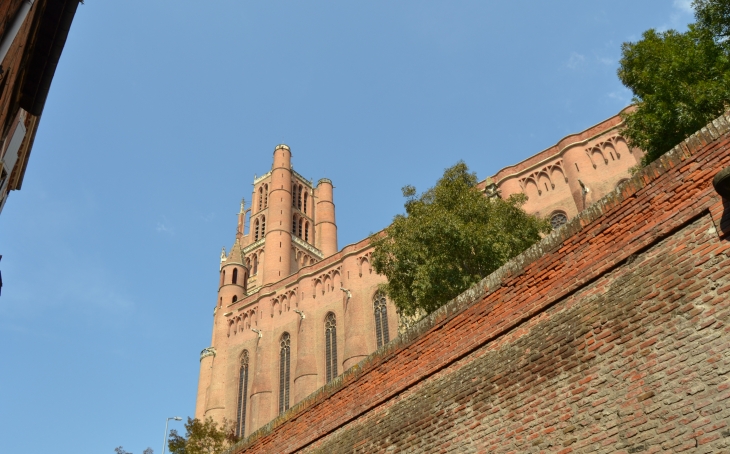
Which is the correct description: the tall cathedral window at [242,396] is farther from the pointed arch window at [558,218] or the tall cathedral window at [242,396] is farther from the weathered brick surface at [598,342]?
the weathered brick surface at [598,342]

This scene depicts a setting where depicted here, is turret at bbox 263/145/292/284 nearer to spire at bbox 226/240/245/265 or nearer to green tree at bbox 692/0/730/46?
spire at bbox 226/240/245/265

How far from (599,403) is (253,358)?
3174 cm

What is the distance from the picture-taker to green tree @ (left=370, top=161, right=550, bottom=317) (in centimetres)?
1620

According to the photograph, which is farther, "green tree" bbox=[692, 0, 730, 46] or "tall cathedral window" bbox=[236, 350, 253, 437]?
"tall cathedral window" bbox=[236, 350, 253, 437]

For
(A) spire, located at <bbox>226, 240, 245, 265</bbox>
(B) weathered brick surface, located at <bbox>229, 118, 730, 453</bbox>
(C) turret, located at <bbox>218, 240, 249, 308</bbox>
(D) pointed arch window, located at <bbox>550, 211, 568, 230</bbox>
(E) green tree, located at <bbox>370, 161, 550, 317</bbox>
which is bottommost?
(B) weathered brick surface, located at <bbox>229, 118, 730, 453</bbox>

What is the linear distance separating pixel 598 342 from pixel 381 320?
83.2ft

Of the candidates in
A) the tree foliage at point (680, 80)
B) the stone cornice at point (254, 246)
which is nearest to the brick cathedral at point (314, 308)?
the stone cornice at point (254, 246)

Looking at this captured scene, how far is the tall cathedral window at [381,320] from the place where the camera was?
1174 inches

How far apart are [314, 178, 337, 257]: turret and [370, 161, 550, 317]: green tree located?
105 ft

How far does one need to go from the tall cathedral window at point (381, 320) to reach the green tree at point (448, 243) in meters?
12.0

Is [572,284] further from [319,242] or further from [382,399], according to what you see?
[319,242]

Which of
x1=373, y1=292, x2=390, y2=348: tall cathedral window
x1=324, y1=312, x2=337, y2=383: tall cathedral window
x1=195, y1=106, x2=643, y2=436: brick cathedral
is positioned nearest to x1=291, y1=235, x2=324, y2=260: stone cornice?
x1=195, y1=106, x2=643, y2=436: brick cathedral

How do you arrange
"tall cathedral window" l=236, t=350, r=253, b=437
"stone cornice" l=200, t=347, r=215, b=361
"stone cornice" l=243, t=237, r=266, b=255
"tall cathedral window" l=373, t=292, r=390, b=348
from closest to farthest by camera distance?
1. "tall cathedral window" l=373, t=292, r=390, b=348
2. "tall cathedral window" l=236, t=350, r=253, b=437
3. "stone cornice" l=200, t=347, r=215, b=361
4. "stone cornice" l=243, t=237, r=266, b=255

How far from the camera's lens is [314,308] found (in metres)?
34.0
